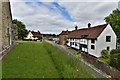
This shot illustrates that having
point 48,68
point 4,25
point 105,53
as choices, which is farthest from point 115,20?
point 48,68

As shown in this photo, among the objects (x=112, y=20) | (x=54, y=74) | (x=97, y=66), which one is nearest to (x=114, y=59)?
(x=97, y=66)

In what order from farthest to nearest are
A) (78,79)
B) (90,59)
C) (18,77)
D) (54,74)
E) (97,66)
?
(90,59), (97,66), (54,74), (18,77), (78,79)

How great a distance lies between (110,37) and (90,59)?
803 inches

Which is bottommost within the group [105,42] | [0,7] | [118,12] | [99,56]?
[99,56]

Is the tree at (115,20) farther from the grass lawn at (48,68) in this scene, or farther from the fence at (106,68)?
the grass lawn at (48,68)

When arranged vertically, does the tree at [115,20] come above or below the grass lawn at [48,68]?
above

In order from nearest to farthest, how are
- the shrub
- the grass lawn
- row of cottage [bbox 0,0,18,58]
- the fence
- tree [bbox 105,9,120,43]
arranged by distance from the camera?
1. the grass lawn
2. the fence
3. row of cottage [bbox 0,0,18,58]
4. the shrub
5. tree [bbox 105,9,120,43]

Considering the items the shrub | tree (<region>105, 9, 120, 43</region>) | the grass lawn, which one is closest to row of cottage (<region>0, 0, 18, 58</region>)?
the grass lawn

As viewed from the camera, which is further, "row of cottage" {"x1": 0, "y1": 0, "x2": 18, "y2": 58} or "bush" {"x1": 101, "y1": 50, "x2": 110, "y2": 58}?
"bush" {"x1": 101, "y1": 50, "x2": 110, "y2": 58}

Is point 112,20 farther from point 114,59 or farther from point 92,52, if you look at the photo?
point 114,59

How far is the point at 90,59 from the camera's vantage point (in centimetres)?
1944

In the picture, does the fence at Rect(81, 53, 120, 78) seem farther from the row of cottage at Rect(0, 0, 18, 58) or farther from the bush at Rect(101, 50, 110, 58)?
the bush at Rect(101, 50, 110, 58)

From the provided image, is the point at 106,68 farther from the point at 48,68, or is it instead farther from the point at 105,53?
the point at 105,53

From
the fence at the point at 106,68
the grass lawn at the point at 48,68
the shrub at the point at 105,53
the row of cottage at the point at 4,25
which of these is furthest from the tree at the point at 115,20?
the grass lawn at the point at 48,68
